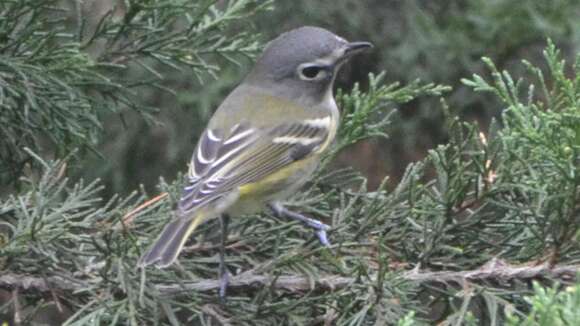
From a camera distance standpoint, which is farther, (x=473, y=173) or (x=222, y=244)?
(x=222, y=244)

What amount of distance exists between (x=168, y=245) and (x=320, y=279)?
41cm

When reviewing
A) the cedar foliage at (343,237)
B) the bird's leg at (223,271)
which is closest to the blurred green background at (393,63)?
the cedar foliage at (343,237)

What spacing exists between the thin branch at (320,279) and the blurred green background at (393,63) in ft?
8.93

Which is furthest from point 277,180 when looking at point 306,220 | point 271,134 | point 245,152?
point 306,220

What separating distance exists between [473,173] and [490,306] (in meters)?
0.45

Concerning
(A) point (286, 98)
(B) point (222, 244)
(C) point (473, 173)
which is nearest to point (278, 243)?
(B) point (222, 244)

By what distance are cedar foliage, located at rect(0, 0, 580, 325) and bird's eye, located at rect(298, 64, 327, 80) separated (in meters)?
0.83

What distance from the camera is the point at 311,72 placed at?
457 cm

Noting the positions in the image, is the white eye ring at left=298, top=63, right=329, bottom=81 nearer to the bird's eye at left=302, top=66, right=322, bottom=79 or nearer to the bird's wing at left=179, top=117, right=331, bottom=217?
the bird's eye at left=302, top=66, right=322, bottom=79

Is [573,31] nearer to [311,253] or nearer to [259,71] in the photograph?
[259,71]

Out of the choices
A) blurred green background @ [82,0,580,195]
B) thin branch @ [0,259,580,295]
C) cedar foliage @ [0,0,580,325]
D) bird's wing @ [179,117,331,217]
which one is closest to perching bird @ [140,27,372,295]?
bird's wing @ [179,117,331,217]

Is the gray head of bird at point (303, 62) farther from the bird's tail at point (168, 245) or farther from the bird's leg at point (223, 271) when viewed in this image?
the bird's tail at point (168, 245)

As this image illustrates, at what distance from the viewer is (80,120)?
394 cm

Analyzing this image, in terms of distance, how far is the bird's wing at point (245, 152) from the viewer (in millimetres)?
3830
